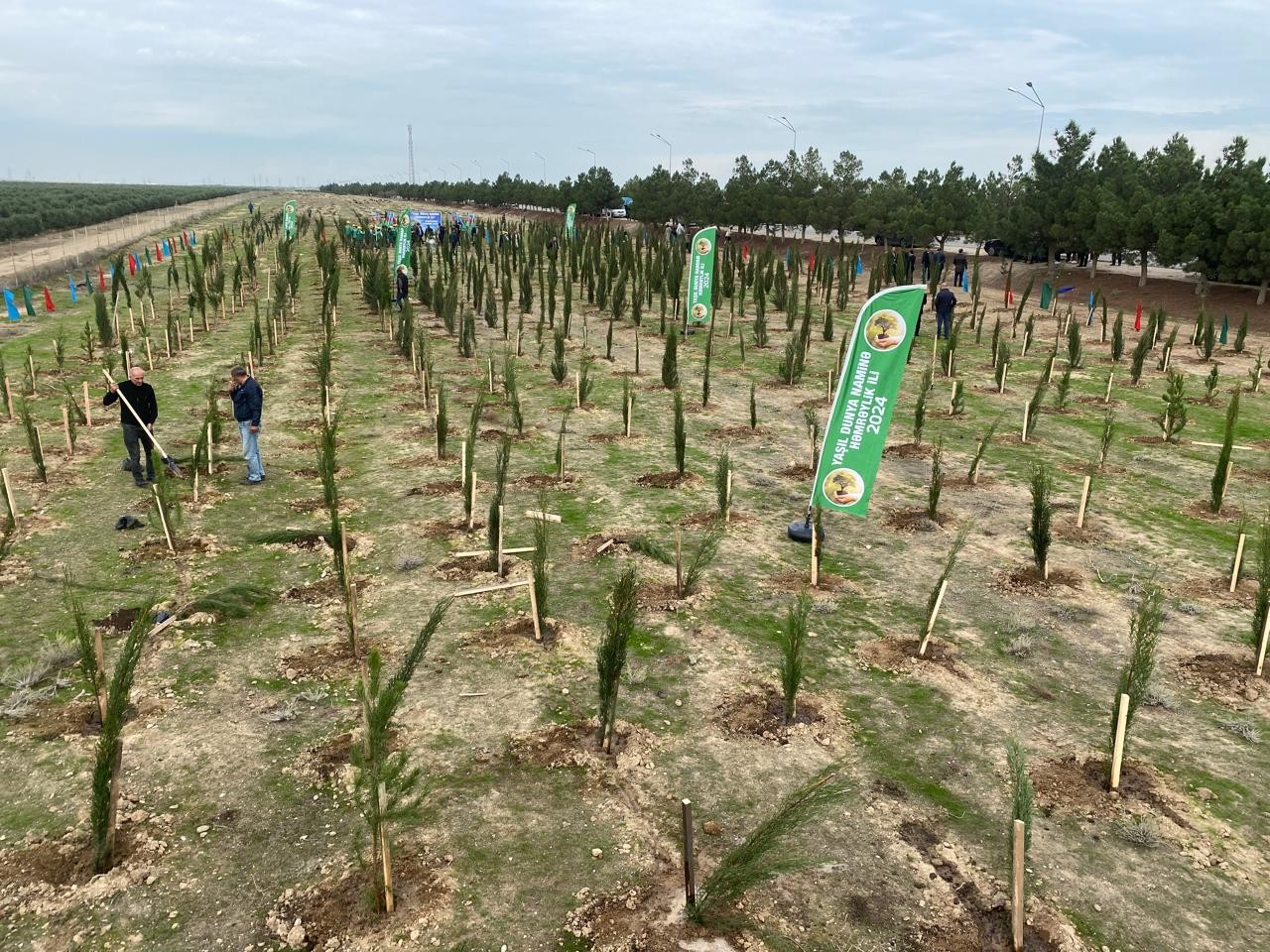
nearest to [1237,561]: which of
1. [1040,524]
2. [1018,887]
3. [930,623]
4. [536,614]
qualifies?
[1040,524]

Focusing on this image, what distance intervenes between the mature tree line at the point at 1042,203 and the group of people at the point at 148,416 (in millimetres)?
23593

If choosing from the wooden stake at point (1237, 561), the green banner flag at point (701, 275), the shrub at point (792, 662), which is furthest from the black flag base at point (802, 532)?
the green banner flag at point (701, 275)

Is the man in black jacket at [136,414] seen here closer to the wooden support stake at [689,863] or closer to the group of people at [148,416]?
the group of people at [148,416]

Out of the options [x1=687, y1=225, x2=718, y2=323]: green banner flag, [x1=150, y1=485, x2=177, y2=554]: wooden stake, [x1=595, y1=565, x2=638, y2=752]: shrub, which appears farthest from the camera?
[x1=687, y1=225, x2=718, y2=323]: green banner flag

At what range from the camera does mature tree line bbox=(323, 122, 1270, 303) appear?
2236 cm

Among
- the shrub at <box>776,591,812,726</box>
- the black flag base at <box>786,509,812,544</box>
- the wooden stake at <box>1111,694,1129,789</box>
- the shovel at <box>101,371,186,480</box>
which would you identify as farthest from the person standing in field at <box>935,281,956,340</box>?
the shovel at <box>101,371,186,480</box>

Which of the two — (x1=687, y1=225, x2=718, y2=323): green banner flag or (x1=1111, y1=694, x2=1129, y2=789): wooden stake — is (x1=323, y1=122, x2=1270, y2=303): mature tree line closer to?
(x1=687, y1=225, x2=718, y2=323): green banner flag

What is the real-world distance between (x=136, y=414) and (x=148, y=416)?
41cm

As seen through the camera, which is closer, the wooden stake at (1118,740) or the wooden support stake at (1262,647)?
the wooden stake at (1118,740)

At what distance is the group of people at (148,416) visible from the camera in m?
8.71

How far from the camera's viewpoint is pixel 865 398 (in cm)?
696

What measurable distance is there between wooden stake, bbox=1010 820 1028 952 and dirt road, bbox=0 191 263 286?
1082 inches

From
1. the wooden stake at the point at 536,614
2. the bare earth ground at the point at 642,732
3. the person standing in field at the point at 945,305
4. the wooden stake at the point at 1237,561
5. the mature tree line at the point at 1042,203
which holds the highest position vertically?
the mature tree line at the point at 1042,203

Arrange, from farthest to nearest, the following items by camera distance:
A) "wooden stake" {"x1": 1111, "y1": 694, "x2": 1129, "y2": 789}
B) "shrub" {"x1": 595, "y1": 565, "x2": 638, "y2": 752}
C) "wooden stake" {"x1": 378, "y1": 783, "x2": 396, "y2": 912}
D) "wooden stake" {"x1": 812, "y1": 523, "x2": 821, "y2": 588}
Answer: "wooden stake" {"x1": 812, "y1": 523, "x2": 821, "y2": 588}
"shrub" {"x1": 595, "y1": 565, "x2": 638, "y2": 752}
"wooden stake" {"x1": 1111, "y1": 694, "x2": 1129, "y2": 789}
"wooden stake" {"x1": 378, "y1": 783, "x2": 396, "y2": 912}
